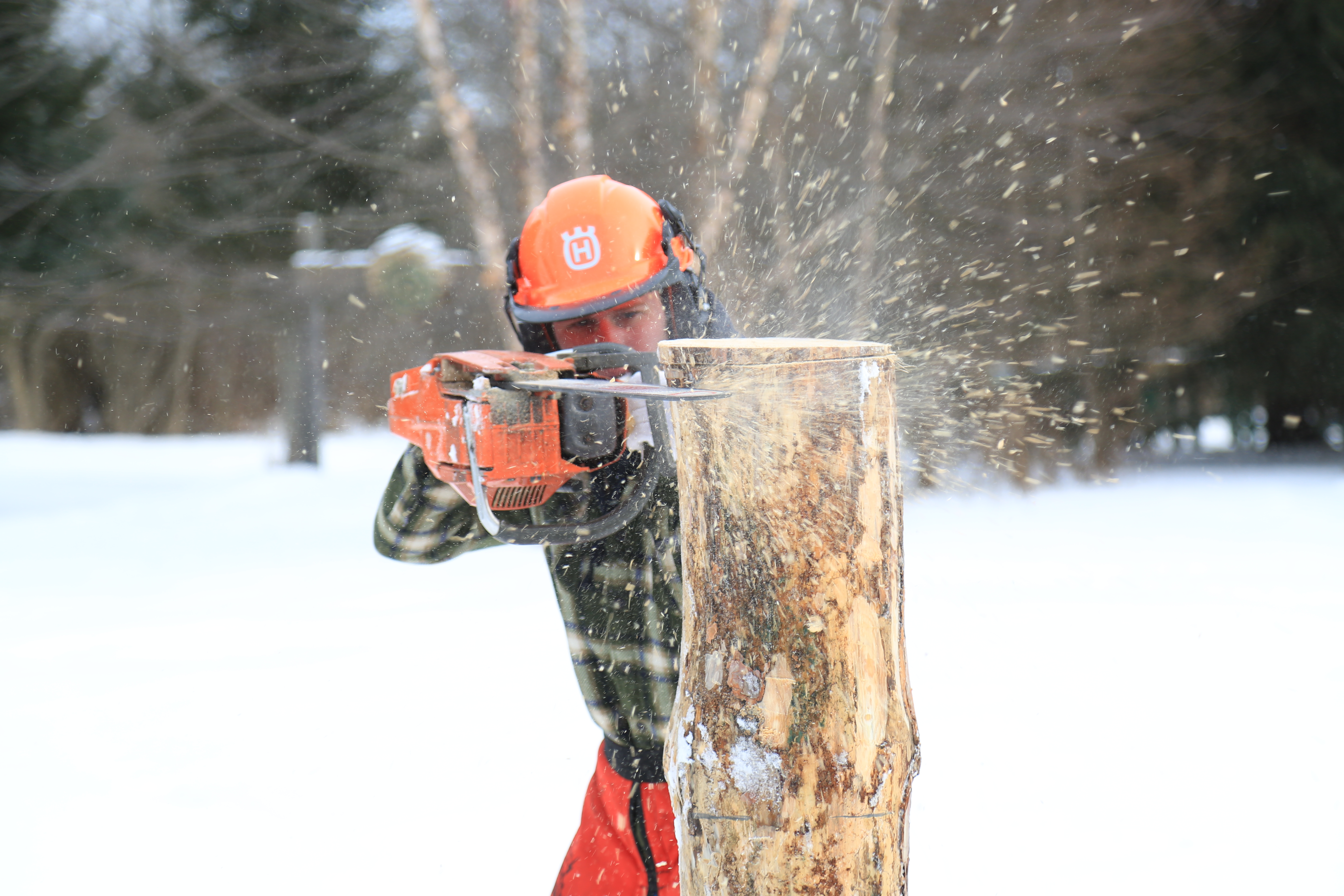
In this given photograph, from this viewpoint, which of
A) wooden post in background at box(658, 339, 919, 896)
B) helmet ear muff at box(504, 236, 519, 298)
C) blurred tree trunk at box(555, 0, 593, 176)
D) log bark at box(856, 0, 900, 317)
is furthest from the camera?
log bark at box(856, 0, 900, 317)

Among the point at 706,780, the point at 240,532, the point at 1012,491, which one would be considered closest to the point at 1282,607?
the point at 1012,491

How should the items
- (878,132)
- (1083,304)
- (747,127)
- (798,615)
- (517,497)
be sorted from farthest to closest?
(1083,304), (878,132), (747,127), (517,497), (798,615)

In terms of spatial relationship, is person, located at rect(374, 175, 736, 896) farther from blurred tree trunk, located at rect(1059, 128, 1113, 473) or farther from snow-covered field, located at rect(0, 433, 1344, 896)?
blurred tree trunk, located at rect(1059, 128, 1113, 473)

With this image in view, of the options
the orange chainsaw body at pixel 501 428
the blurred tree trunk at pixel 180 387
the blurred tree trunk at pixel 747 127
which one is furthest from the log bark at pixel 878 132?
the blurred tree trunk at pixel 180 387

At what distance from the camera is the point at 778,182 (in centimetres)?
713

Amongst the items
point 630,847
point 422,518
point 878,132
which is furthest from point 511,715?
point 878,132

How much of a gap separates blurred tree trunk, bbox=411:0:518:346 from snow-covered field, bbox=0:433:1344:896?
207 cm

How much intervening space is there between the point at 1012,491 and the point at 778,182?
11.7ft

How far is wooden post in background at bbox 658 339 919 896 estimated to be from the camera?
111 centimetres

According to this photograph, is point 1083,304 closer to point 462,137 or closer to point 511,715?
point 462,137

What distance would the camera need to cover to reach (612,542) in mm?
1764

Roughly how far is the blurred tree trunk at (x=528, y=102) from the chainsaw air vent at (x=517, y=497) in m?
3.92

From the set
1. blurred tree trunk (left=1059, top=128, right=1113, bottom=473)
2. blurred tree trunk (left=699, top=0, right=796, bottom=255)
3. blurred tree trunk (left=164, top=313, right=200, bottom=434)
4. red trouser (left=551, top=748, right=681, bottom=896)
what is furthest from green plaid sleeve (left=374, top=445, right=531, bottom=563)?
blurred tree trunk (left=164, top=313, right=200, bottom=434)

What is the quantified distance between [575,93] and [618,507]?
175 inches
